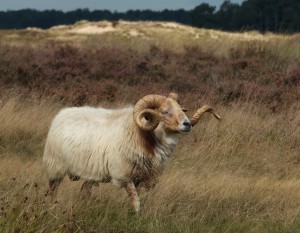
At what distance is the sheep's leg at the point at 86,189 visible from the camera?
22.8ft

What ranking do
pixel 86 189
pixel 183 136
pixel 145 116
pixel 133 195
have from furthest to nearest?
pixel 183 136
pixel 86 189
pixel 145 116
pixel 133 195

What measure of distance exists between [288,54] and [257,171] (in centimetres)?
1254

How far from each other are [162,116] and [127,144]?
1.66 ft

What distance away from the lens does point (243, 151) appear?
10789mm

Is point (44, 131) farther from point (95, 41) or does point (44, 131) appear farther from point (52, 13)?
point (52, 13)

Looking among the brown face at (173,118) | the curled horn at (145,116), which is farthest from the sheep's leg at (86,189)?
the brown face at (173,118)

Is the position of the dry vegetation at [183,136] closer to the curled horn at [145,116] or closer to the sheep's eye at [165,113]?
the curled horn at [145,116]

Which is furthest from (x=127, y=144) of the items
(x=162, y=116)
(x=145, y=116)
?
(x=162, y=116)

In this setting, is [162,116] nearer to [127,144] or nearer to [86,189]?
[127,144]

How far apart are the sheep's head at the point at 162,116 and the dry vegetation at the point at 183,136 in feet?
2.52

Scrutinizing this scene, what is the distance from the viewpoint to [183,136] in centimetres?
1096

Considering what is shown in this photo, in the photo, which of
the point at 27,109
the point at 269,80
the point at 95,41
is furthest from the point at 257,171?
the point at 95,41

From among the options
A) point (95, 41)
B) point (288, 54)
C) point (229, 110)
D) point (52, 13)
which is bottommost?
point (52, 13)

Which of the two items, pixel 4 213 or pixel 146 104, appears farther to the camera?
pixel 146 104
